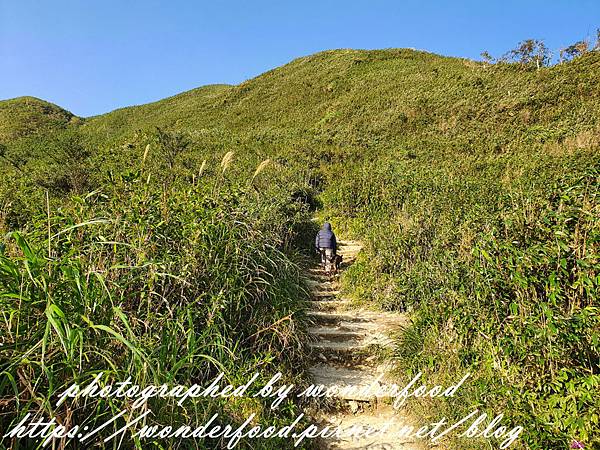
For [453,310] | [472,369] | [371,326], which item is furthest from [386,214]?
[472,369]

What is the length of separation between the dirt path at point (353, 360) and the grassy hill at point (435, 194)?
0.48m

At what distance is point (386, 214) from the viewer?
33.8 ft

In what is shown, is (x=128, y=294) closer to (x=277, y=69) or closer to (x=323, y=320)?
(x=323, y=320)

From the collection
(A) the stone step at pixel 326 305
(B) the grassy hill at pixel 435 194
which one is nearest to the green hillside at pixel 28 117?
(B) the grassy hill at pixel 435 194

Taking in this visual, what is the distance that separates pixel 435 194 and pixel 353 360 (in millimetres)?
6094

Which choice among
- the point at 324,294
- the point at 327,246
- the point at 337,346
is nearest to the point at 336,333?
the point at 337,346

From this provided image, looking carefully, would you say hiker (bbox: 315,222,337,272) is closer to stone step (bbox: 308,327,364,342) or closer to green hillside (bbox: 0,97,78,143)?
stone step (bbox: 308,327,364,342)

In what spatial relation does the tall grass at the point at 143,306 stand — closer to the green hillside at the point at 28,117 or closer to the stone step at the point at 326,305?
the stone step at the point at 326,305

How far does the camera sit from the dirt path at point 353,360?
4078 mm

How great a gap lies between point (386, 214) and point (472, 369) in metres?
6.43

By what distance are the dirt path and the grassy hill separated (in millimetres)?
478

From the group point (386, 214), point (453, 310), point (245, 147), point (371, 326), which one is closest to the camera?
point (453, 310)

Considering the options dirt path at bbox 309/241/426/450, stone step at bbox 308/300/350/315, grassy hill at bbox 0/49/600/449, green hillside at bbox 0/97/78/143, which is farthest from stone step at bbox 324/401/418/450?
green hillside at bbox 0/97/78/143

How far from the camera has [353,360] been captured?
5332 mm
